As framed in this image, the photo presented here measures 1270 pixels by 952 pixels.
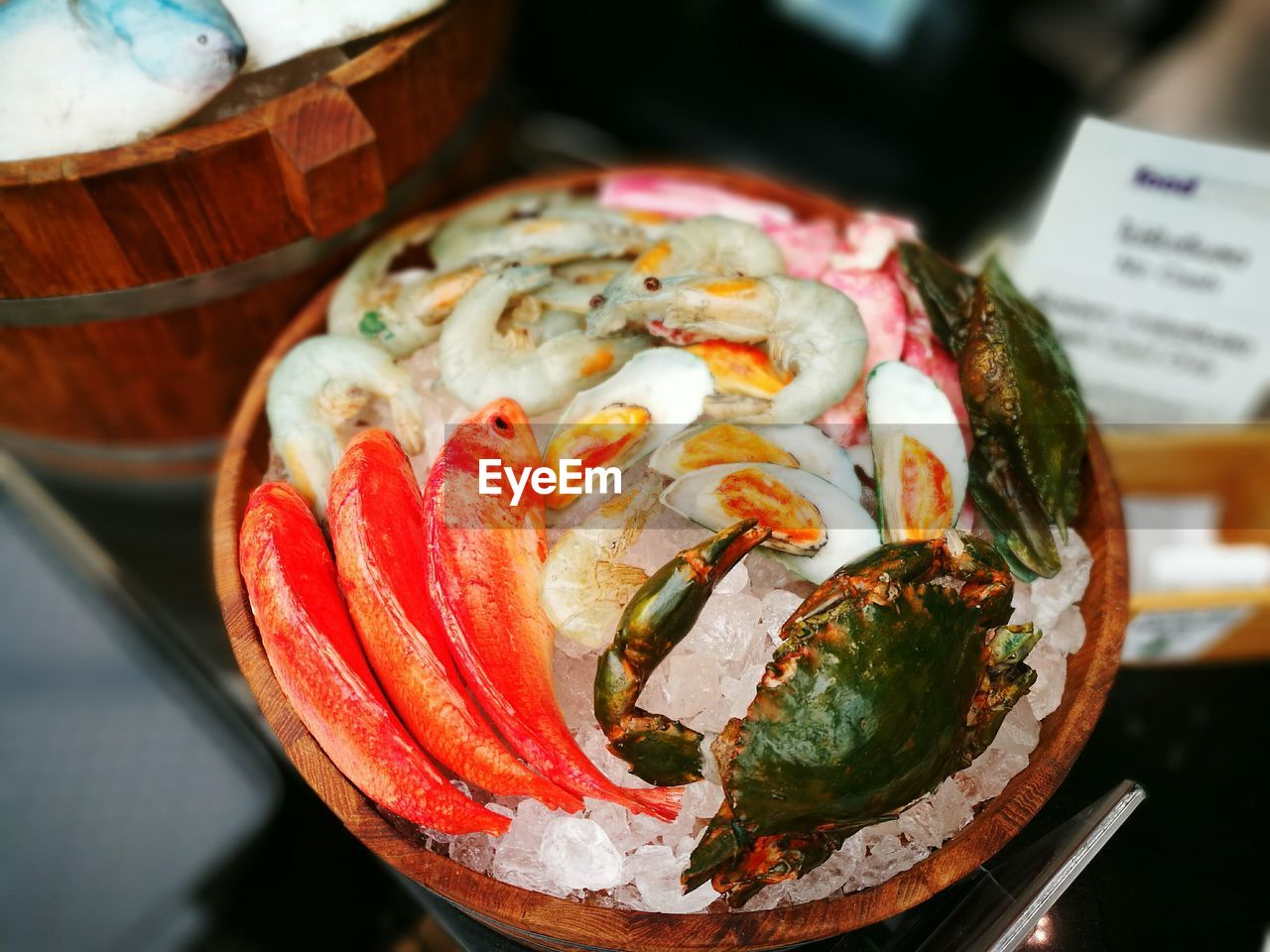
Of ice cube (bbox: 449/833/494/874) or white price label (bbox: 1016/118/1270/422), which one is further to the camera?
white price label (bbox: 1016/118/1270/422)

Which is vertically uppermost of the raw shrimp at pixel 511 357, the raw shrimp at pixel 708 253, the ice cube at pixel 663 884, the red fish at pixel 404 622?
the raw shrimp at pixel 708 253

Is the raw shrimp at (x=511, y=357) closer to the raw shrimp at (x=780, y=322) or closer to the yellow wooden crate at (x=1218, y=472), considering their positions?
the raw shrimp at (x=780, y=322)

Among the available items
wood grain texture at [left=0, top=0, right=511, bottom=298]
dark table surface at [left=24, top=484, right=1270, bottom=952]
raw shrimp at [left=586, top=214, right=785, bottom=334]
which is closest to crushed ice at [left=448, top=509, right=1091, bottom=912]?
dark table surface at [left=24, top=484, right=1270, bottom=952]

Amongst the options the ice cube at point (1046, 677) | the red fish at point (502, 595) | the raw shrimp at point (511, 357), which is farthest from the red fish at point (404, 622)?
the ice cube at point (1046, 677)

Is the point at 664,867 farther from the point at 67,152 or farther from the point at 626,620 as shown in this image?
the point at 67,152

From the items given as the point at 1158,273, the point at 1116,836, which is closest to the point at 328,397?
the point at 1116,836

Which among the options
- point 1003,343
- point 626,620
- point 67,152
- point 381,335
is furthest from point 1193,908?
point 67,152

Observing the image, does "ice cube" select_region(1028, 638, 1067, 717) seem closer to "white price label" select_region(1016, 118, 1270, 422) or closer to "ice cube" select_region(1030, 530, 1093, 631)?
"ice cube" select_region(1030, 530, 1093, 631)
